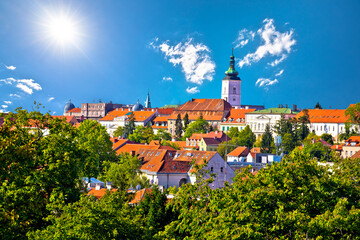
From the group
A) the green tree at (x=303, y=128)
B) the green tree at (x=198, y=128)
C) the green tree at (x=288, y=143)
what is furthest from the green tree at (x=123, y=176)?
the green tree at (x=198, y=128)

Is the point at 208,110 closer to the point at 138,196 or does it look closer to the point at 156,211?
the point at 138,196

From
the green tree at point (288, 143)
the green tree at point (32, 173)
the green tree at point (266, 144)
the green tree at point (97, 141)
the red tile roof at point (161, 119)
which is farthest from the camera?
the red tile roof at point (161, 119)

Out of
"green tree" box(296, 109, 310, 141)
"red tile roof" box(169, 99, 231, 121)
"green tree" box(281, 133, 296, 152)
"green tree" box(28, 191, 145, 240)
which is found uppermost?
"red tile roof" box(169, 99, 231, 121)

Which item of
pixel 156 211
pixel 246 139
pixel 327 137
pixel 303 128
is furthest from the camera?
pixel 246 139

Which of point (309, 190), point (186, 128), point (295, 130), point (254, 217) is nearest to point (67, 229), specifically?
point (254, 217)

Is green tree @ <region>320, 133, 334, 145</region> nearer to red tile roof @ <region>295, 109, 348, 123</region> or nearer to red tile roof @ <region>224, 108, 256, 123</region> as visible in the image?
red tile roof @ <region>295, 109, 348, 123</region>

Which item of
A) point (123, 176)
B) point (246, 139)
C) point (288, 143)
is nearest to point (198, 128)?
point (246, 139)

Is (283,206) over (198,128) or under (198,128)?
under

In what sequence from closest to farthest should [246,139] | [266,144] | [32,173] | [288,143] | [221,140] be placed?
1. [32,173]
2. [288,143]
3. [266,144]
4. [221,140]
5. [246,139]

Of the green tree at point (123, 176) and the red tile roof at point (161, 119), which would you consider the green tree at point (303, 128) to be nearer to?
the red tile roof at point (161, 119)

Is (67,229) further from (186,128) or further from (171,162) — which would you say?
(186,128)

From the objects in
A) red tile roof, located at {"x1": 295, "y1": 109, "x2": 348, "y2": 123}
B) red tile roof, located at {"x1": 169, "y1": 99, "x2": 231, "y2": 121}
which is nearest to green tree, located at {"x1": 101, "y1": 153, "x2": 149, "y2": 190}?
red tile roof, located at {"x1": 295, "y1": 109, "x2": 348, "y2": 123}

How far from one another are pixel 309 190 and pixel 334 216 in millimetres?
2693

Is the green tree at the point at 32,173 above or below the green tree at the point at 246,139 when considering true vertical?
below
